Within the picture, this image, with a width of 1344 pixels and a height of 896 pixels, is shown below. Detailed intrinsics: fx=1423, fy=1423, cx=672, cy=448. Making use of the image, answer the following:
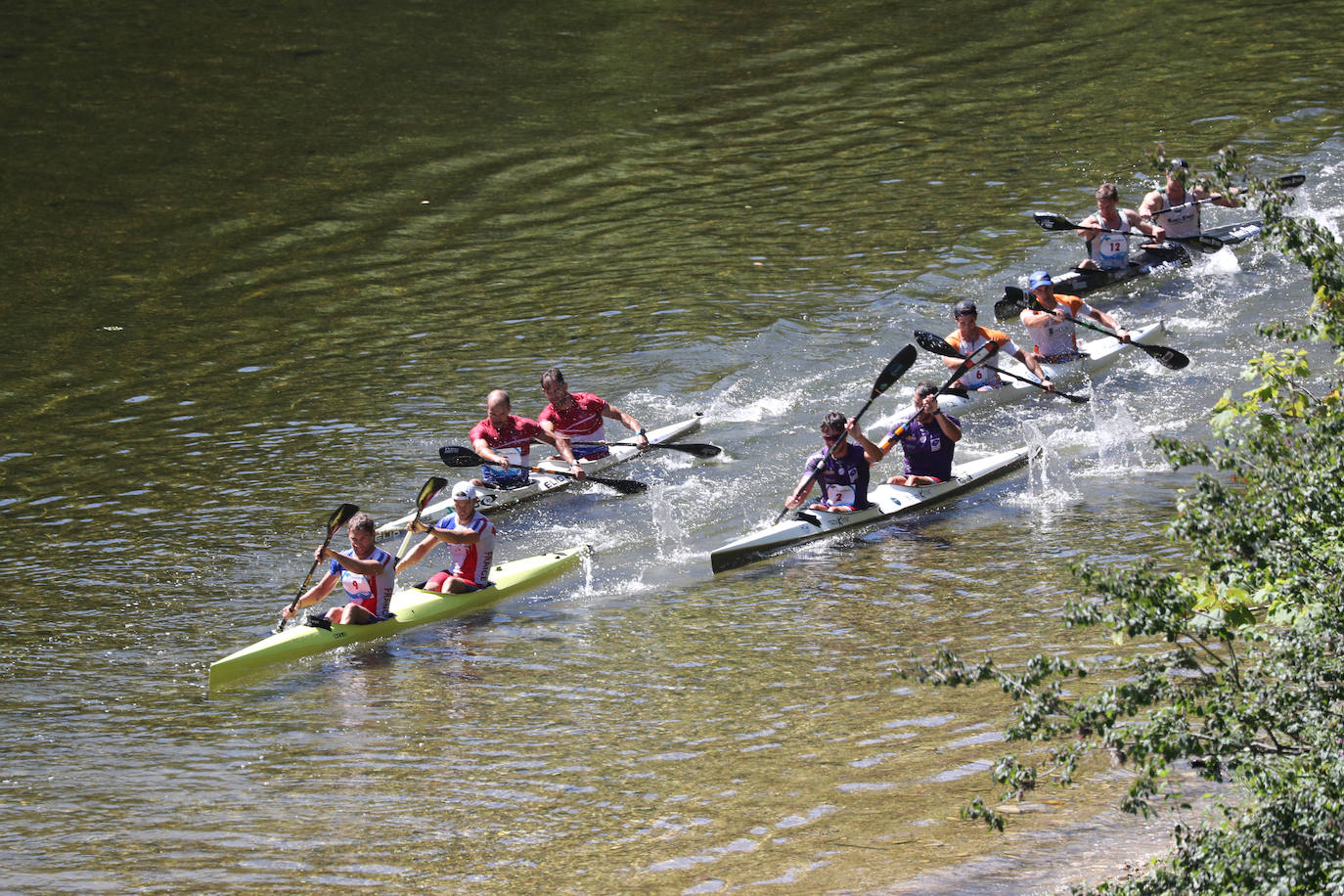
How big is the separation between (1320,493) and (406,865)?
5.21 meters

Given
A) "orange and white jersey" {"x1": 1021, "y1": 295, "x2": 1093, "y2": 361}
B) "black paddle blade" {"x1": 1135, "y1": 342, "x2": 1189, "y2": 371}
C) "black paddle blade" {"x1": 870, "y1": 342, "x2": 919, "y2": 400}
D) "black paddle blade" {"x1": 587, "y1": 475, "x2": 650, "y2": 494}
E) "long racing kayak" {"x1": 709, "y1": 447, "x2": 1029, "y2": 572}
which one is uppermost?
"black paddle blade" {"x1": 870, "y1": 342, "x2": 919, "y2": 400}

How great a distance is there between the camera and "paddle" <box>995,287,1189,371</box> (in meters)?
16.4

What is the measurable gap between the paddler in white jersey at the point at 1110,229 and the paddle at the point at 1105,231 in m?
0.05

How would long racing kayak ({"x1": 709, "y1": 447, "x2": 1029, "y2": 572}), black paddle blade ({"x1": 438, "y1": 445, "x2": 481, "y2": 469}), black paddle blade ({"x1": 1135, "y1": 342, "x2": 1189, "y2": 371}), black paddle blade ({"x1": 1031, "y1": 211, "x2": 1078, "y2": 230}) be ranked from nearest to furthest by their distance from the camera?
long racing kayak ({"x1": 709, "y1": 447, "x2": 1029, "y2": 572}) < black paddle blade ({"x1": 438, "y1": 445, "x2": 481, "y2": 469}) < black paddle blade ({"x1": 1135, "y1": 342, "x2": 1189, "y2": 371}) < black paddle blade ({"x1": 1031, "y1": 211, "x2": 1078, "y2": 230})

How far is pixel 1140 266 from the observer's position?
1955 cm

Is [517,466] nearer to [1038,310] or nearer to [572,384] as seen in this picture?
[572,384]

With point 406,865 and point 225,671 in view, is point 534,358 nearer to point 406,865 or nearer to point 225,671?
point 225,671

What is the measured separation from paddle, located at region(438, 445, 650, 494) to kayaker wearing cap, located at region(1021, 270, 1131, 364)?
5.17 meters

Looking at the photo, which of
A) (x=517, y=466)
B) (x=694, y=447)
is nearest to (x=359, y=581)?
(x=517, y=466)

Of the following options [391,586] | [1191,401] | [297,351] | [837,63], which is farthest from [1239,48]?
[391,586]

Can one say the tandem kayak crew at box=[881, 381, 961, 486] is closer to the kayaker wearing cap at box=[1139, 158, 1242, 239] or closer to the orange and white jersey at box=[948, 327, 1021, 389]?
the orange and white jersey at box=[948, 327, 1021, 389]

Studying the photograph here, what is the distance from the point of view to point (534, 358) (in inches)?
704

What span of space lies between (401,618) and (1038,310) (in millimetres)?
8729

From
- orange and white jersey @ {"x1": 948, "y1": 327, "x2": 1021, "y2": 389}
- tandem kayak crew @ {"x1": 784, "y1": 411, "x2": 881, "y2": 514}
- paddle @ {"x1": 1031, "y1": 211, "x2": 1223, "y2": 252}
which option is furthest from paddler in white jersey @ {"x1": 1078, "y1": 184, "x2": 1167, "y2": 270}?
tandem kayak crew @ {"x1": 784, "y1": 411, "x2": 881, "y2": 514}
